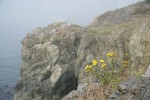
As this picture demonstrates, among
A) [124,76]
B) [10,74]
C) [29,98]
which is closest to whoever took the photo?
[124,76]

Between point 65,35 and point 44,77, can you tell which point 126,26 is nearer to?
point 65,35

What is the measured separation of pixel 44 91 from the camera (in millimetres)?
39094

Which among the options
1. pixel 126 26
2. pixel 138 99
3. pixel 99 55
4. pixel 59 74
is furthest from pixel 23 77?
pixel 138 99

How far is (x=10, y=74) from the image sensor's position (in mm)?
67312

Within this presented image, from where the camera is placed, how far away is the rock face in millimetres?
37062

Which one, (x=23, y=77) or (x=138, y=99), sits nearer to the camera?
(x=138, y=99)

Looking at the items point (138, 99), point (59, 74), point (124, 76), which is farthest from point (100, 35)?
point (138, 99)

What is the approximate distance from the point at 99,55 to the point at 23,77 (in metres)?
10.5

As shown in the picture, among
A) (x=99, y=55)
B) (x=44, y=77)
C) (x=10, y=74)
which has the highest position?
(x=99, y=55)

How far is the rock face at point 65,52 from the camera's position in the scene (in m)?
37.1

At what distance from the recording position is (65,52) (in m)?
40.3

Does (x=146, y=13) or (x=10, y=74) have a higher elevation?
(x=146, y=13)

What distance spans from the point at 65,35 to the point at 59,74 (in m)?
5.77

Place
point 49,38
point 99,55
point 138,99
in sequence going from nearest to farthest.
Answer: point 138,99 < point 99,55 < point 49,38
